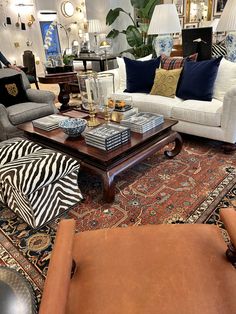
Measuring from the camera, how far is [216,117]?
8.50 feet

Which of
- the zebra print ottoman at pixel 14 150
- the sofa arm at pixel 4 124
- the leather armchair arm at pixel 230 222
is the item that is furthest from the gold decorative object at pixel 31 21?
the leather armchair arm at pixel 230 222

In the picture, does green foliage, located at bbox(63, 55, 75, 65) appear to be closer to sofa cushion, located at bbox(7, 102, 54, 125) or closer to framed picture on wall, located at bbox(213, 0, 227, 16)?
sofa cushion, located at bbox(7, 102, 54, 125)

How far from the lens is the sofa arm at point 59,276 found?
711mm

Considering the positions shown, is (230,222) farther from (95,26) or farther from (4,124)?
(95,26)

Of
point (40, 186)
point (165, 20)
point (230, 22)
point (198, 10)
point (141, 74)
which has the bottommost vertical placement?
point (40, 186)

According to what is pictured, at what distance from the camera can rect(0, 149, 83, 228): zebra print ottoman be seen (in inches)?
67.7

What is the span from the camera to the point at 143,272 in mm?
948

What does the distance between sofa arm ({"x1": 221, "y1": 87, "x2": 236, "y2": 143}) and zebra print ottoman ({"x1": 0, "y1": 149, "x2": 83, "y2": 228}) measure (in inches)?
62.0

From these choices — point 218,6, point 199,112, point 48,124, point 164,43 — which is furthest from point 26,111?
point 218,6

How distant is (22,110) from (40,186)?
A: 5.66 feet

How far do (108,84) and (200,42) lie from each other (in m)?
1.45

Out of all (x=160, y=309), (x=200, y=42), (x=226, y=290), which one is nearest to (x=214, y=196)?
(x=226, y=290)

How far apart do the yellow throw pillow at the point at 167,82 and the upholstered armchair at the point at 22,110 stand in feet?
4.80

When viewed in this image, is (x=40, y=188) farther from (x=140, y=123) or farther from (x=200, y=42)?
(x=200, y=42)
